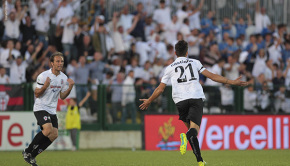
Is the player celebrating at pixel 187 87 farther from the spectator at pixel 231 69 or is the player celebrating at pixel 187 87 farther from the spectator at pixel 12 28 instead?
the spectator at pixel 231 69

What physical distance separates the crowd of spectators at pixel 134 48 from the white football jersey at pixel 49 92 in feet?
25.3

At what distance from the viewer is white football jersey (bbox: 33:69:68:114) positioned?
39.0ft

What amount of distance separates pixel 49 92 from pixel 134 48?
35.2ft

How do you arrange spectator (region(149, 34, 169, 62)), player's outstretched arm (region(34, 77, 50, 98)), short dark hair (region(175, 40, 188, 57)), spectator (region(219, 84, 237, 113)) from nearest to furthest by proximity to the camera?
short dark hair (region(175, 40, 188, 57)) < player's outstretched arm (region(34, 77, 50, 98)) < spectator (region(219, 84, 237, 113)) < spectator (region(149, 34, 169, 62))

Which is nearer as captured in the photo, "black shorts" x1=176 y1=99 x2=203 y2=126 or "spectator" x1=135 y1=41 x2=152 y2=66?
"black shorts" x1=176 y1=99 x2=203 y2=126

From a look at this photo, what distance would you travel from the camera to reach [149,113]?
19.9 m

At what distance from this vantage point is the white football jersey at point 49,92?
11874 mm

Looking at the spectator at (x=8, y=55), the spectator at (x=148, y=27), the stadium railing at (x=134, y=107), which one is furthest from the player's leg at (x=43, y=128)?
the spectator at (x=148, y=27)

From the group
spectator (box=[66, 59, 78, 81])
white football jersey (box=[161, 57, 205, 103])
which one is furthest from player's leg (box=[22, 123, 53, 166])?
spectator (box=[66, 59, 78, 81])

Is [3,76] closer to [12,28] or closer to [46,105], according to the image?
[12,28]

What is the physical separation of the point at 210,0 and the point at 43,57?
31.5 feet

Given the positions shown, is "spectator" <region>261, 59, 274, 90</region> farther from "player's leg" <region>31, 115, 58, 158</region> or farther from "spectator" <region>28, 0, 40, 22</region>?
"player's leg" <region>31, 115, 58, 158</region>

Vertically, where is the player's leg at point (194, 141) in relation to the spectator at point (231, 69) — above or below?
below

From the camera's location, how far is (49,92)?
1195 centimetres
